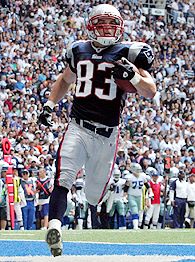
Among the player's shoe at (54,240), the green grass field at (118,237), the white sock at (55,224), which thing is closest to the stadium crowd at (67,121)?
the green grass field at (118,237)

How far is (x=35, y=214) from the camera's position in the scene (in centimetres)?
1473

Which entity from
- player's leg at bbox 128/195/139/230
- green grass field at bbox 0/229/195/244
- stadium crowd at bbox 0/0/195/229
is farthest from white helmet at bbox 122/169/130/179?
green grass field at bbox 0/229/195/244

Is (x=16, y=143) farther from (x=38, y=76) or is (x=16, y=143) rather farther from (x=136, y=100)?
(x=136, y=100)

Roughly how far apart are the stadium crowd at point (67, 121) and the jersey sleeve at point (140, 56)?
6122mm

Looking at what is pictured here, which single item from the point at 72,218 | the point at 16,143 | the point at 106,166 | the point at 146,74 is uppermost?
the point at 146,74

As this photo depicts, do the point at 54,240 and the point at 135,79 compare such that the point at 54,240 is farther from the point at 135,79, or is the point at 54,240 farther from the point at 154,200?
the point at 154,200

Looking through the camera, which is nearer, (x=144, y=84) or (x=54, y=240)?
(x=54, y=240)

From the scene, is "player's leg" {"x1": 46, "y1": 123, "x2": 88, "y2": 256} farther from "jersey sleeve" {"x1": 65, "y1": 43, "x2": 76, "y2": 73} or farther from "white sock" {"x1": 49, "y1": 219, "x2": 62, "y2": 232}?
"jersey sleeve" {"x1": 65, "y1": 43, "x2": 76, "y2": 73}

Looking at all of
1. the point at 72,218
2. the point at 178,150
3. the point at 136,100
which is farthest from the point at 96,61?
the point at 136,100

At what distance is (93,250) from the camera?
21.4ft

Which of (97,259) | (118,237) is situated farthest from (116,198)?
(97,259)

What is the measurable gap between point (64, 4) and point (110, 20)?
18110mm

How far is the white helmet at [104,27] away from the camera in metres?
5.79

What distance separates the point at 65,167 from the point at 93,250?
1.26 m
